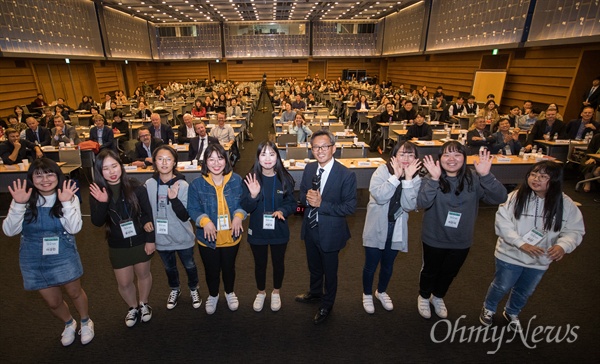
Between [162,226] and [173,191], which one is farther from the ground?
[173,191]

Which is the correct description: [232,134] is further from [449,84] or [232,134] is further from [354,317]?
[449,84]

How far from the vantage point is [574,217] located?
2389 mm

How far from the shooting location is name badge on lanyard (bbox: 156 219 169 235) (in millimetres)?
2744

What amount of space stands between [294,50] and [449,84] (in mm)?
15007

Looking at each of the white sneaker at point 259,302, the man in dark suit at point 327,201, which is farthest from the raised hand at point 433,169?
the white sneaker at point 259,302

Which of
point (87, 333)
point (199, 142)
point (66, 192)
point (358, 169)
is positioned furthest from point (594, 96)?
point (87, 333)

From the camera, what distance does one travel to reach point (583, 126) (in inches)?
266

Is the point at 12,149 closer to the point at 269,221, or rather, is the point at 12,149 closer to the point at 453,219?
the point at 269,221

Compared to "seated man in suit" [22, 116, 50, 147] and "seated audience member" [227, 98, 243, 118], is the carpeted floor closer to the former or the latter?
"seated man in suit" [22, 116, 50, 147]

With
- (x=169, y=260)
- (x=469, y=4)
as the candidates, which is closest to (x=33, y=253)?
(x=169, y=260)

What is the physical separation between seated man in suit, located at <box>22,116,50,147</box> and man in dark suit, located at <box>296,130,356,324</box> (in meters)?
7.20

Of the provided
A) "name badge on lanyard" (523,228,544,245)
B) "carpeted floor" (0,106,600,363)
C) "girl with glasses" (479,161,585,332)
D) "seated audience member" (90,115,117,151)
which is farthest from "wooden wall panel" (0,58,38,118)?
"name badge on lanyard" (523,228,544,245)

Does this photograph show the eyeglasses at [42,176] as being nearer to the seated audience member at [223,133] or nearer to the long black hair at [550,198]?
the long black hair at [550,198]

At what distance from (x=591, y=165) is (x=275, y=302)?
6.69m
